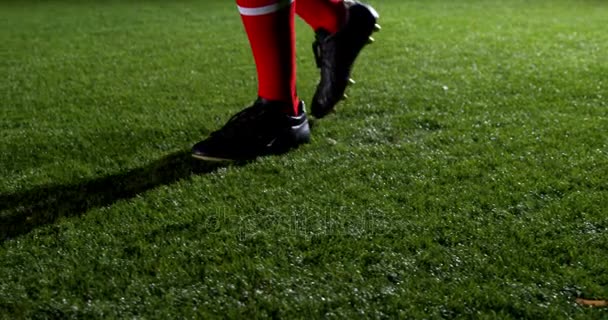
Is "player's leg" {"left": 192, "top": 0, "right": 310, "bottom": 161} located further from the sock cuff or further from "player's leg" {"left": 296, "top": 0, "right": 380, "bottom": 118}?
"player's leg" {"left": 296, "top": 0, "right": 380, "bottom": 118}

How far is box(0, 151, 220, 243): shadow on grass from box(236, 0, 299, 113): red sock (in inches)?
8.0

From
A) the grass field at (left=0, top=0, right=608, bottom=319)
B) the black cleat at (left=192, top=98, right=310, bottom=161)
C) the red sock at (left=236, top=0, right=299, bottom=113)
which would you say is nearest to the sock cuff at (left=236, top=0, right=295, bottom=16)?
the red sock at (left=236, top=0, right=299, bottom=113)

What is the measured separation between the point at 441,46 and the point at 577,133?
1.07 m

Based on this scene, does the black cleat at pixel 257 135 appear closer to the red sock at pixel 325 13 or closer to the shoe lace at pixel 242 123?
the shoe lace at pixel 242 123

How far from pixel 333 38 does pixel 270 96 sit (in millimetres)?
255

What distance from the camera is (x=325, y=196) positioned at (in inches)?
48.7

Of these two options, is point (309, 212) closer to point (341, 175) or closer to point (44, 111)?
point (341, 175)

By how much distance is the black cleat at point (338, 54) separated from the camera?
5.47ft

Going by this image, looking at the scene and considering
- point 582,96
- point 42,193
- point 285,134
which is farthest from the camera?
point 582,96

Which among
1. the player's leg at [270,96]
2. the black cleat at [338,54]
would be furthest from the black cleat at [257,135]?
the black cleat at [338,54]

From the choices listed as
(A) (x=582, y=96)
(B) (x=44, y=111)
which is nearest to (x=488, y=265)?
(A) (x=582, y=96)

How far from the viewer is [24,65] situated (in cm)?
252

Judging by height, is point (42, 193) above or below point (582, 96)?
below

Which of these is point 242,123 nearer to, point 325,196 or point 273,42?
point 273,42
